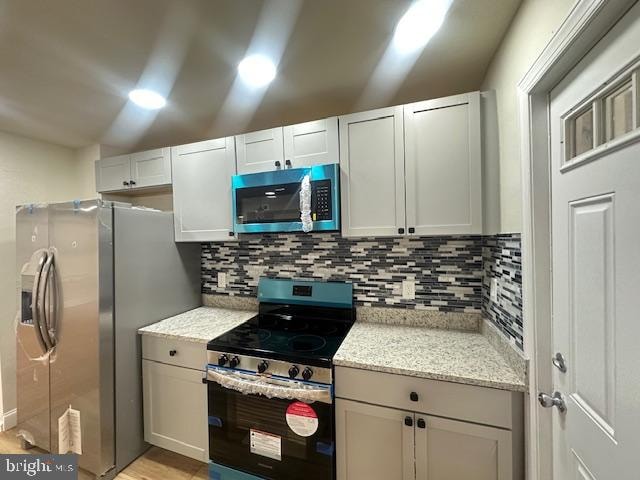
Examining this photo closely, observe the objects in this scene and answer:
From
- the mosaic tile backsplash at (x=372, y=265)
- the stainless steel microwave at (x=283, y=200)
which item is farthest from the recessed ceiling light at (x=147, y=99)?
the mosaic tile backsplash at (x=372, y=265)

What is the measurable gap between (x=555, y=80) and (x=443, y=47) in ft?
1.90

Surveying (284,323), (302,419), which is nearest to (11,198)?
(284,323)

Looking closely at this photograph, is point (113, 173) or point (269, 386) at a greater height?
point (113, 173)

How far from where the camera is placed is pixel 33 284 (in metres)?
1.79

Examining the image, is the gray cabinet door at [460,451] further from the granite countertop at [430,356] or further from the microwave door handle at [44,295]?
the microwave door handle at [44,295]

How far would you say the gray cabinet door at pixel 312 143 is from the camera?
1703mm

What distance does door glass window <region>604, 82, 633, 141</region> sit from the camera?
68 cm

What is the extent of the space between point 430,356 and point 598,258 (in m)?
0.84

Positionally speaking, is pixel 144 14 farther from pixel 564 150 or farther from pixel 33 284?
pixel 33 284

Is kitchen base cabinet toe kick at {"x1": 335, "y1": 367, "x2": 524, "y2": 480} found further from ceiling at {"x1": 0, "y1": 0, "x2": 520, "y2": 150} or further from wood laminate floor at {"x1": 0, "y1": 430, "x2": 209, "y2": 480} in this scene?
ceiling at {"x1": 0, "y1": 0, "x2": 520, "y2": 150}

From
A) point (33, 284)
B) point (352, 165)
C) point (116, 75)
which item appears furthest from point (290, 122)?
point (33, 284)

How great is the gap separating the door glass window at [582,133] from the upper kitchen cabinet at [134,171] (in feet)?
7.97

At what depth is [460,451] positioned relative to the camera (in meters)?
1.19

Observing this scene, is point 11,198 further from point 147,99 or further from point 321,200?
point 321,200
